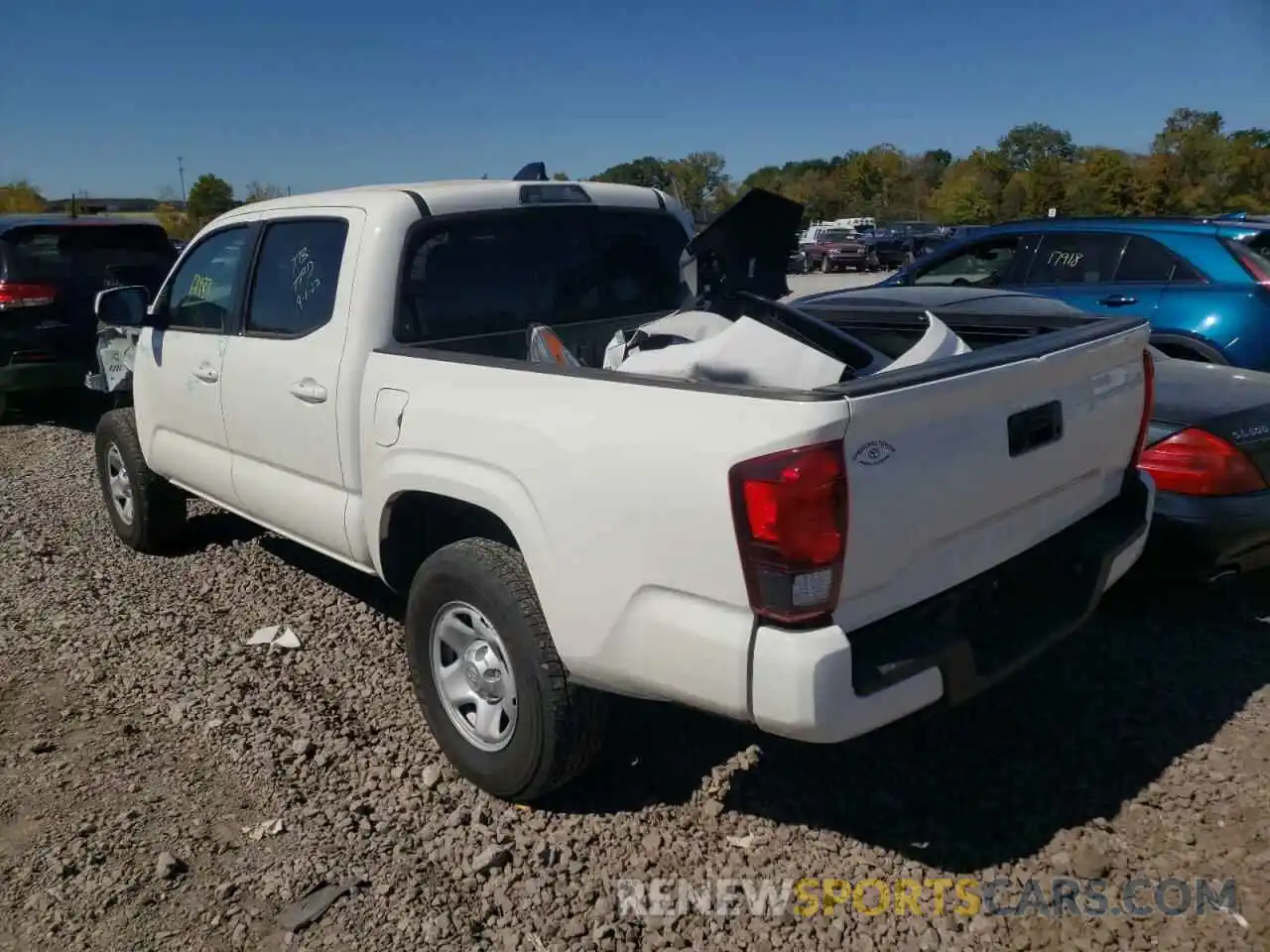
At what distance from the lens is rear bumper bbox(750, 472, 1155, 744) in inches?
94.3

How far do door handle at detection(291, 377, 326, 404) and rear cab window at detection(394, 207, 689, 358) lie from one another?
376 mm

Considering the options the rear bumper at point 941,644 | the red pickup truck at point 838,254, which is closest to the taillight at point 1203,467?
the rear bumper at point 941,644

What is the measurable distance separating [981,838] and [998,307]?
2.34 meters

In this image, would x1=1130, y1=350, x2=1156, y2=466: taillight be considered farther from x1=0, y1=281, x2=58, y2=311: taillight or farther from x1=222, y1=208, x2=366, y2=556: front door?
x1=0, y1=281, x2=58, y2=311: taillight

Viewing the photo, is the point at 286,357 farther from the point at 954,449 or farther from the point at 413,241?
the point at 954,449

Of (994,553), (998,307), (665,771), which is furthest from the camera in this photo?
(998,307)

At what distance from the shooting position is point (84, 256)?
9.06m

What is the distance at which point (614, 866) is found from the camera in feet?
9.81

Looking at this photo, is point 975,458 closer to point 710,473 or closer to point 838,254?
point 710,473

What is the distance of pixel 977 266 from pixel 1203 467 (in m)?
4.76

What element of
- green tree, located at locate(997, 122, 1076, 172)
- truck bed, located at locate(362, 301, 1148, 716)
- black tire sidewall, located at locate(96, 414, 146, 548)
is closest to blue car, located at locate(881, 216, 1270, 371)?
truck bed, located at locate(362, 301, 1148, 716)

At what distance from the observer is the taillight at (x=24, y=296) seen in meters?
8.53

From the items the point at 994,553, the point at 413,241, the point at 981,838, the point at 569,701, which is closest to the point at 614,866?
the point at 569,701

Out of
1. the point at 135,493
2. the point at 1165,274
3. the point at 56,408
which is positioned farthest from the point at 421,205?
the point at 56,408
